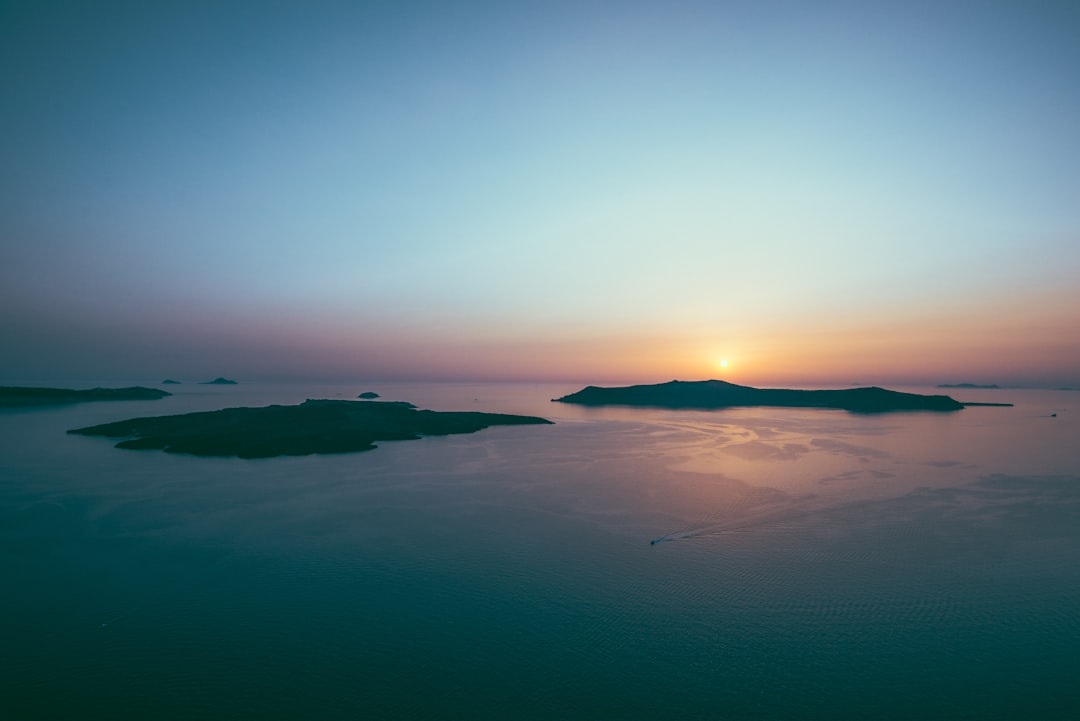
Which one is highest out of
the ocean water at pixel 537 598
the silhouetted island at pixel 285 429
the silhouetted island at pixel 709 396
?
the silhouetted island at pixel 709 396

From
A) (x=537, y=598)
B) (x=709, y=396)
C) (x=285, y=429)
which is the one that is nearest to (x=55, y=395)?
(x=285, y=429)

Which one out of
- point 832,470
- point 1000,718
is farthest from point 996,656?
point 832,470

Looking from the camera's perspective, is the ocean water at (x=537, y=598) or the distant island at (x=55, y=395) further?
the distant island at (x=55, y=395)

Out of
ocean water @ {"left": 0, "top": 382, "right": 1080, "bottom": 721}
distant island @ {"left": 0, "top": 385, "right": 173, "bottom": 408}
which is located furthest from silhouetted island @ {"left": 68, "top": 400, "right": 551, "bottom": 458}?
distant island @ {"left": 0, "top": 385, "right": 173, "bottom": 408}

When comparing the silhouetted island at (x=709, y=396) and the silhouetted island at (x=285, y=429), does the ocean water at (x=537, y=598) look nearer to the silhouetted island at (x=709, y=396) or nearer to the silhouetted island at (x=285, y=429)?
the silhouetted island at (x=285, y=429)

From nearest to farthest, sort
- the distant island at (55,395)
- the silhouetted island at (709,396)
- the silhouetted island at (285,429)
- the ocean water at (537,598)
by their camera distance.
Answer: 1. the ocean water at (537,598)
2. the silhouetted island at (285,429)
3. the distant island at (55,395)
4. the silhouetted island at (709,396)

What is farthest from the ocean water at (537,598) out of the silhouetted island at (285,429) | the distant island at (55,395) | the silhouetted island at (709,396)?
the distant island at (55,395)
